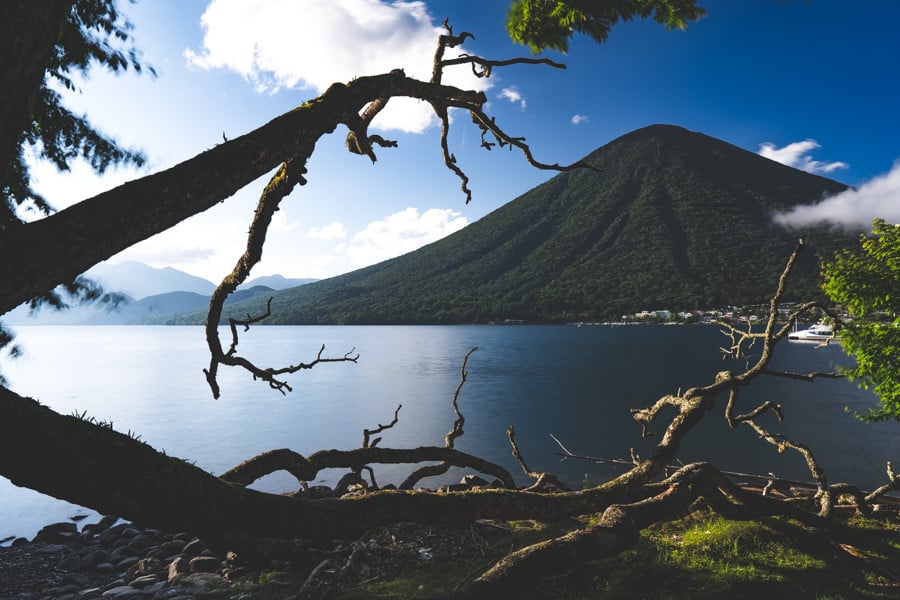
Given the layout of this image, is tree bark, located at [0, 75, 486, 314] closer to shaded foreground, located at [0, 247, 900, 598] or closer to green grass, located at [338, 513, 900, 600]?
shaded foreground, located at [0, 247, 900, 598]

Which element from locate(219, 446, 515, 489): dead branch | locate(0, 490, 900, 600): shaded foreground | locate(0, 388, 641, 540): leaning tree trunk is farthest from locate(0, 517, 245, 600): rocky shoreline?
locate(0, 388, 641, 540): leaning tree trunk

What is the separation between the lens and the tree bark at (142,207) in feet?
7.95

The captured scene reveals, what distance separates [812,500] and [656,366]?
69.5m

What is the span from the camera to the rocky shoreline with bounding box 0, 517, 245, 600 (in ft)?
28.3

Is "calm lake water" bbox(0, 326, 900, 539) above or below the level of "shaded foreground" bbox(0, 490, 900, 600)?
below

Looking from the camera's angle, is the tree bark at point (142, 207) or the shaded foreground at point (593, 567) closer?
the tree bark at point (142, 207)

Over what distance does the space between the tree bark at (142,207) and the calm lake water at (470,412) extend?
7276mm

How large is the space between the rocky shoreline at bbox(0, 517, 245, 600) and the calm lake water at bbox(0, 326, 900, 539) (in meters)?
4.87

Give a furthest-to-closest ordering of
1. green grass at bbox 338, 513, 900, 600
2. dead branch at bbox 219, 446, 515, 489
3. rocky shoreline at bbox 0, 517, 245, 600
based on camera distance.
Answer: rocky shoreline at bbox 0, 517, 245, 600 → green grass at bbox 338, 513, 900, 600 → dead branch at bbox 219, 446, 515, 489

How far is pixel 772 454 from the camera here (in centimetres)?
2873

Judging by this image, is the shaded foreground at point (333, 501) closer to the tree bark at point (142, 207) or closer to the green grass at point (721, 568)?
the green grass at point (721, 568)

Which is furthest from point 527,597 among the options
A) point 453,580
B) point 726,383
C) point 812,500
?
point 812,500

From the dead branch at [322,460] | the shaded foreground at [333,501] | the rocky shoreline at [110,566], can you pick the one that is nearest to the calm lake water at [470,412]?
the rocky shoreline at [110,566]

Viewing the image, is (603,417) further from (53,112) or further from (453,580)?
(53,112)
